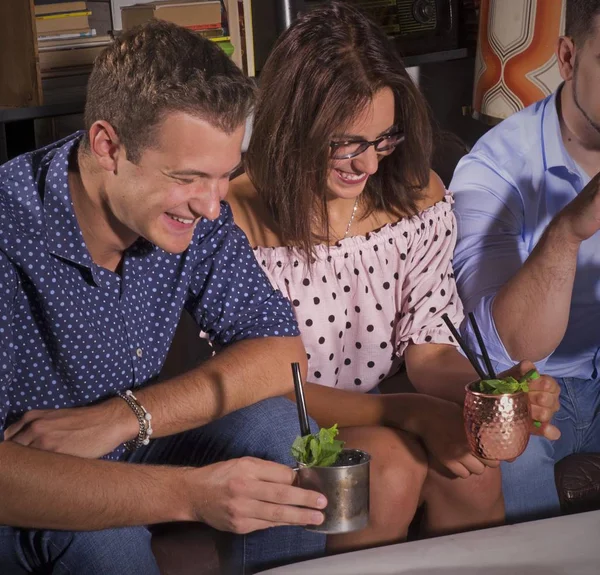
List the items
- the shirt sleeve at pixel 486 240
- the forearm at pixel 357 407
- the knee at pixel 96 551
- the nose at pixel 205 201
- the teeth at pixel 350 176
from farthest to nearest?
the shirt sleeve at pixel 486 240, the teeth at pixel 350 176, the forearm at pixel 357 407, the nose at pixel 205 201, the knee at pixel 96 551

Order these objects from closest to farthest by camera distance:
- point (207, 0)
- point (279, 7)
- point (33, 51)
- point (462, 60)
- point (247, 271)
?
point (247, 271)
point (33, 51)
point (207, 0)
point (279, 7)
point (462, 60)

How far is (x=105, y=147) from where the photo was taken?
1.64 metres

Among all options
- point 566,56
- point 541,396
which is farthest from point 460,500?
point 566,56

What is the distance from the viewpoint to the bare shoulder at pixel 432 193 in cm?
217

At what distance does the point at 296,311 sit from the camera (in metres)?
2.06

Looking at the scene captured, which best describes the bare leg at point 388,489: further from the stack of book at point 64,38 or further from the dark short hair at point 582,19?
the stack of book at point 64,38

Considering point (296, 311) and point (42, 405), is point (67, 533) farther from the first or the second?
point (296, 311)

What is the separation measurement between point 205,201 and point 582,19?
3.48 ft

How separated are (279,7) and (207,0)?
0.88 ft

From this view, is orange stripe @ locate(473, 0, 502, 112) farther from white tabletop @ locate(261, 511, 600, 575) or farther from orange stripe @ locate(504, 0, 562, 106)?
white tabletop @ locate(261, 511, 600, 575)

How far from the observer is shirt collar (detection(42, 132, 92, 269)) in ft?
5.33

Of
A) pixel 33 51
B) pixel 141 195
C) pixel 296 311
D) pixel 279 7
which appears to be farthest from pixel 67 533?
pixel 279 7

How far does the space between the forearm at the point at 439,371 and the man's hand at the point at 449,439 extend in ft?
0.28

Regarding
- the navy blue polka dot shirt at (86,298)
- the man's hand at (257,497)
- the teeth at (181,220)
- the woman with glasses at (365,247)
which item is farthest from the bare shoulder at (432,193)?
the man's hand at (257,497)
